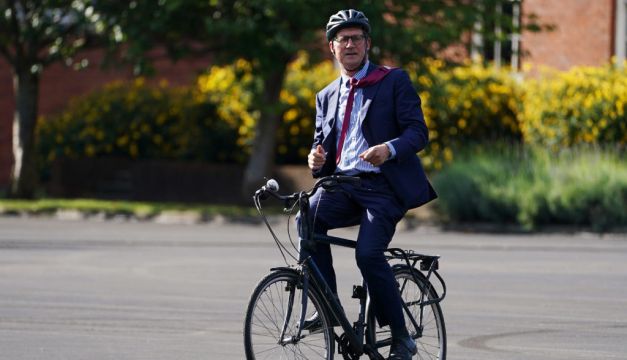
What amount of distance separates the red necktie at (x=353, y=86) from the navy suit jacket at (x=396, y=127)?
1.1 inches

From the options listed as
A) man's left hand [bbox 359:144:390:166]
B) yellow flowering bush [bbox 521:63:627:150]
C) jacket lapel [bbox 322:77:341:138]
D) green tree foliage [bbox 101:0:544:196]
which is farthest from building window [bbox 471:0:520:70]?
man's left hand [bbox 359:144:390:166]

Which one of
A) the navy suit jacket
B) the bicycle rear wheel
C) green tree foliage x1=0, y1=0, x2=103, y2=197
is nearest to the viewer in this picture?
the bicycle rear wheel

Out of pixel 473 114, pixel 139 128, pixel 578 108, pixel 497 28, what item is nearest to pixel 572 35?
pixel 473 114

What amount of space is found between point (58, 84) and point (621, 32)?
1363 centimetres

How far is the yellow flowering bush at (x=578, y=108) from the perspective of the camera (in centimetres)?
2459

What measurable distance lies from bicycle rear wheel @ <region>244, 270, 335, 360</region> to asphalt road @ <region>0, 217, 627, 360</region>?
67.3 inches

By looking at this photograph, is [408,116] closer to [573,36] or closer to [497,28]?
[497,28]

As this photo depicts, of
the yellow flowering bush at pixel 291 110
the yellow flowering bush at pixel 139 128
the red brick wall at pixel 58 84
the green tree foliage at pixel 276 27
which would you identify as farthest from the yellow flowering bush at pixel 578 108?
the red brick wall at pixel 58 84

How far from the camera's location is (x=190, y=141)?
29.0 m

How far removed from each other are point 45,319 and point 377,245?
13.7 feet

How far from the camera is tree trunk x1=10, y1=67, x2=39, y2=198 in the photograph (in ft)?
90.0

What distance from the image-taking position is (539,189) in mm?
21516

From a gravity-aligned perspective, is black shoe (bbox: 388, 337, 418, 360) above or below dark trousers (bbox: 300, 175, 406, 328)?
below

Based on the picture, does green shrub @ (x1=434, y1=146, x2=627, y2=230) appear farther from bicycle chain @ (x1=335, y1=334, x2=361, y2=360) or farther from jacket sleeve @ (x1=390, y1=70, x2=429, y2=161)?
bicycle chain @ (x1=335, y1=334, x2=361, y2=360)
